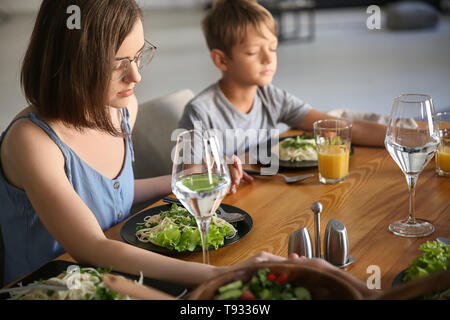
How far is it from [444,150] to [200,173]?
972mm

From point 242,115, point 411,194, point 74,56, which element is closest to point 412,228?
point 411,194

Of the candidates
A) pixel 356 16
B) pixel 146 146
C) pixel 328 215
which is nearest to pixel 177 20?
pixel 356 16

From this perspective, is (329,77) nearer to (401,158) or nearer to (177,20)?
(401,158)

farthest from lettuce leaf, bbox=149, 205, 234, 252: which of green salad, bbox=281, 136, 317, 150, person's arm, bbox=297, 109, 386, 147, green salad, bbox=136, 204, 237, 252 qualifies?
person's arm, bbox=297, 109, 386, 147

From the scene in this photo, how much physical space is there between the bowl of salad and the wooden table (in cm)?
28

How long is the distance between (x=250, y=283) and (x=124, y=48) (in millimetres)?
818

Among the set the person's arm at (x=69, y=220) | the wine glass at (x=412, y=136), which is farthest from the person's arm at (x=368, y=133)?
the person's arm at (x=69, y=220)

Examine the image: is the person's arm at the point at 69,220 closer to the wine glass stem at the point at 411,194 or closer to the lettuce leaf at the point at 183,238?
the lettuce leaf at the point at 183,238

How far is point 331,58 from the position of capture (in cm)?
792

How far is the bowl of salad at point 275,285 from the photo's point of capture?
2.39 ft

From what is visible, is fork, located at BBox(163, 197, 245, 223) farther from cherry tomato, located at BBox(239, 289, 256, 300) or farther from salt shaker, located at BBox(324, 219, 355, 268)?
cherry tomato, located at BBox(239, 289, 256, 300)

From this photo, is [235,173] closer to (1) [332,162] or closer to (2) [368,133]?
(1) [332,162]

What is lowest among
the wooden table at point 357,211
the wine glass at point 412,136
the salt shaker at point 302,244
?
the wooden table at point 357,211
